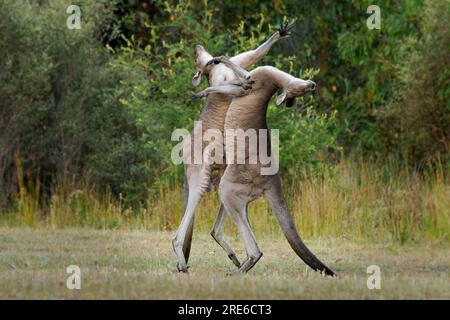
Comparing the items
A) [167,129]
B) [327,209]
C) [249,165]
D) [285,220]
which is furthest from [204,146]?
[167,129]

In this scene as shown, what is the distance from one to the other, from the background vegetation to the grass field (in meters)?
1.26

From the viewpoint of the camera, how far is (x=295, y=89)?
9.73 meters

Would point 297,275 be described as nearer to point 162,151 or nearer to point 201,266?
point 201,266

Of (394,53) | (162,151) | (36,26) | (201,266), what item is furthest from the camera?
(394,53)

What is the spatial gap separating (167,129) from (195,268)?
7094 millimetres

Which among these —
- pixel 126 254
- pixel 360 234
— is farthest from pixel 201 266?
pixel 360 234

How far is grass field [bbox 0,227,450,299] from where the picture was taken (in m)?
8.20

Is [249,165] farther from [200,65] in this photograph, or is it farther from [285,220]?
[200,65]

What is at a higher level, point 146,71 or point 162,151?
point 146,71

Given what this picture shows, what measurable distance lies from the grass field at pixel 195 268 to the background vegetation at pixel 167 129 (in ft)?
4.14

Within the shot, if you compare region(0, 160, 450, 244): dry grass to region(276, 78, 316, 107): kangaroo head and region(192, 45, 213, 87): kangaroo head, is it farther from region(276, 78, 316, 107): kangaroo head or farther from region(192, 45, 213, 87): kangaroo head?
region(276, 78, 316, 107): kangaroo head

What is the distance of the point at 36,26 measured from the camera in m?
18.5

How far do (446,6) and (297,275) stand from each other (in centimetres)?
1008
